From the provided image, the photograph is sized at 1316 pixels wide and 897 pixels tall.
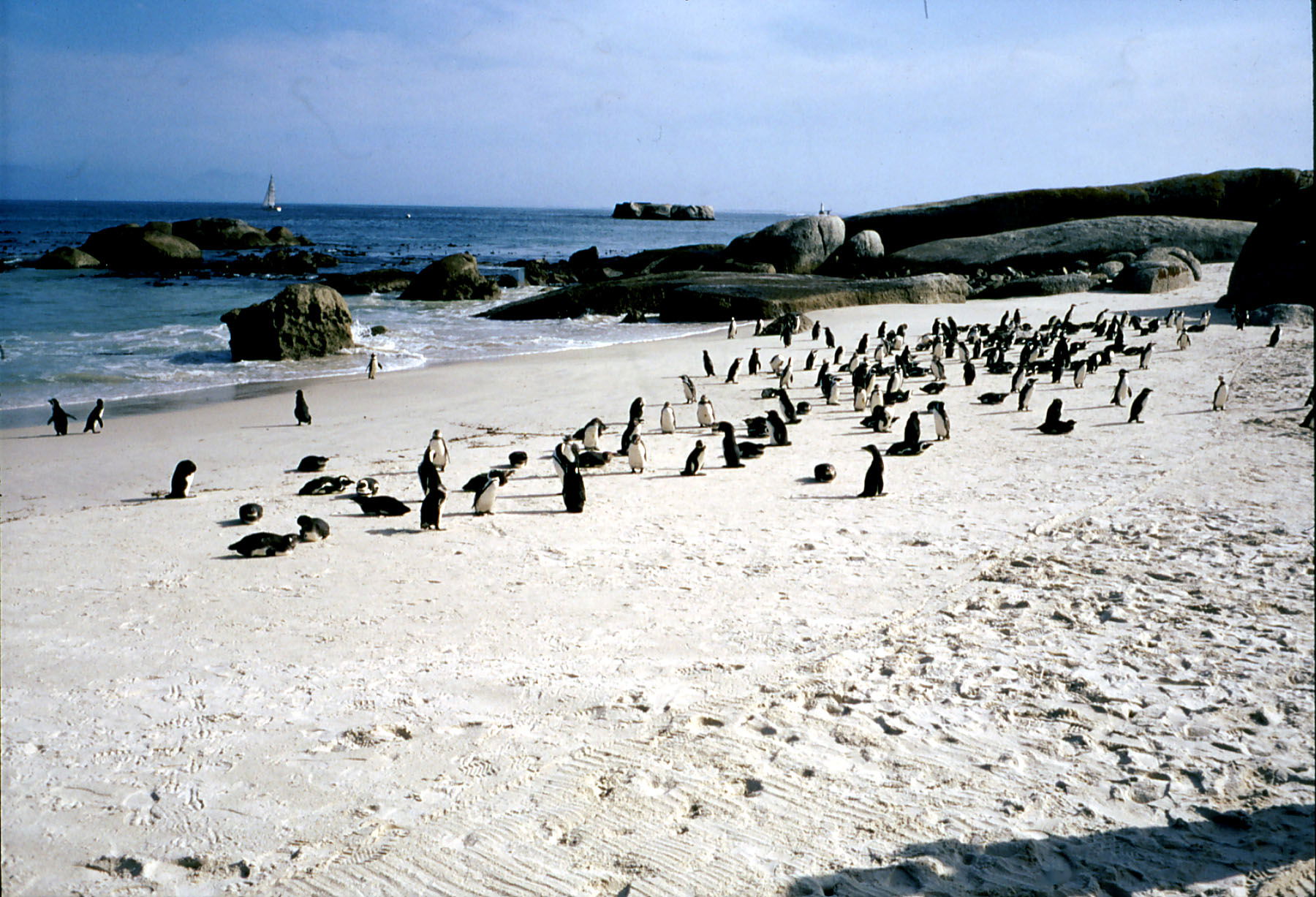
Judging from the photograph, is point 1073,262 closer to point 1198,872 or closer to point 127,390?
point 127,390

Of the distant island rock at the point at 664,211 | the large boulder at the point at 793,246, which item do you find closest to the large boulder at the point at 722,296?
the large boulder at the point at 793,246

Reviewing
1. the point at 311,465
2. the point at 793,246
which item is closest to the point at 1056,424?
the point at 311,465

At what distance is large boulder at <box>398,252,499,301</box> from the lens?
33.0 meters

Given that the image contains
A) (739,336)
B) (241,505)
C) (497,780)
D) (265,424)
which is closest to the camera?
(497,780)

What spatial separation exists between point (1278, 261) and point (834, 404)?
14.4 meters

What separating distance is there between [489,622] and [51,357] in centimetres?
1788

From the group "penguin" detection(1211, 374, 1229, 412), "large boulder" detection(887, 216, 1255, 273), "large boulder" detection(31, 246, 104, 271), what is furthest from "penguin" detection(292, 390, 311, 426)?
"large boulder" detection(31, 246, 104, 271)

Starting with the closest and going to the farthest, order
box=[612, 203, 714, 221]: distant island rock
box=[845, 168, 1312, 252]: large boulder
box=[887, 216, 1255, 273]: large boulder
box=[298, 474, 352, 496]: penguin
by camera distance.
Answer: box=[298, 474, 352, 496]: penguin < box=[887, 216, 1255, 273]: large boulder < box=[845, 168, 1312, 252]: large boulder < box=[612, 203, 714, 221]: distant island rock

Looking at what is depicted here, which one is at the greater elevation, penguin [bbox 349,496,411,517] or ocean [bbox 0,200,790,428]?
ocean [bbox 0,200,790,428]

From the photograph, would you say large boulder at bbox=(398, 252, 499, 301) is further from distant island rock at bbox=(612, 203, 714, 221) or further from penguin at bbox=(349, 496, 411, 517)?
distant island rock at bbox=(612, 203, 714, 221)

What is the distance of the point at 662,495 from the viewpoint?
349 inches

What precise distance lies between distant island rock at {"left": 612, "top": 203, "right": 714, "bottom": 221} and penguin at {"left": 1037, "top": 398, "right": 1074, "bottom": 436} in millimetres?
158794

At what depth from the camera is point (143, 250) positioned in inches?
2055

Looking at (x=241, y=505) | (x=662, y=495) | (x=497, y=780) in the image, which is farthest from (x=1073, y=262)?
(x=497, y=780)
